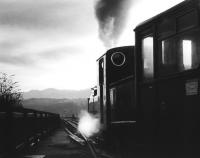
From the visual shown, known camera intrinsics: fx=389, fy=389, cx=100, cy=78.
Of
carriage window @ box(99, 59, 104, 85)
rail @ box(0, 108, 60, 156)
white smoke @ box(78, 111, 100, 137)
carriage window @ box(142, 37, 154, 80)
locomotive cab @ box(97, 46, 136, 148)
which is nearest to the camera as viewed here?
carriage window @ box(142, 37, 154, 80)

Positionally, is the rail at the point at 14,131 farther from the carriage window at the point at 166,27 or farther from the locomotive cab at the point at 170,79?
the carriage window at the point at 166,27

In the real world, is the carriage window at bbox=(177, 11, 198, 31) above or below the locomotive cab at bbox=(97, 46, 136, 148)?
above

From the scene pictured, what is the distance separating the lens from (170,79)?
25.3 feet

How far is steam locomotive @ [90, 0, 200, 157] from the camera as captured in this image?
6.91m

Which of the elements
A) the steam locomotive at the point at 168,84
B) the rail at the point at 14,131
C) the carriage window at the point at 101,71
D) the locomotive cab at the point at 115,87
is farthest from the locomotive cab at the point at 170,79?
the carriage window at the point at 101,71

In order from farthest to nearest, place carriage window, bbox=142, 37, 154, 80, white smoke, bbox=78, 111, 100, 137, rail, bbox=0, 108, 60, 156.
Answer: white smoke, bbox=78, 111, 100, 137 < rail, bbox=0, 108, 60, 156 < carriage window, bbox=142, 37, 154, 80

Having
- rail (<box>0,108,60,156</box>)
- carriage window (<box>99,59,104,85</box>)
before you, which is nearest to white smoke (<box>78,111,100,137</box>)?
carriage window (<box>99,59,104,85</box>)

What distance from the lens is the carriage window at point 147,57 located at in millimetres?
8445

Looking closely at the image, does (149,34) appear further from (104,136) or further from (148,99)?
(104,136)

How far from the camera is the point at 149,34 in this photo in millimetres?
8516

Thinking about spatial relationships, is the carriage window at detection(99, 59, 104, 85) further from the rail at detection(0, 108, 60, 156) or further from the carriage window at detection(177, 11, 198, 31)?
the carriage window at detection(177, 11, 198, 31)

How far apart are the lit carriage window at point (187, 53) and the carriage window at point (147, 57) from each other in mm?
1289

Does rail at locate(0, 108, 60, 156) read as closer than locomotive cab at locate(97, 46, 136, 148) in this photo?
Yes

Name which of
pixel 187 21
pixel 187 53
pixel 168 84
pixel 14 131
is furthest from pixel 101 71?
pixel 187 21
